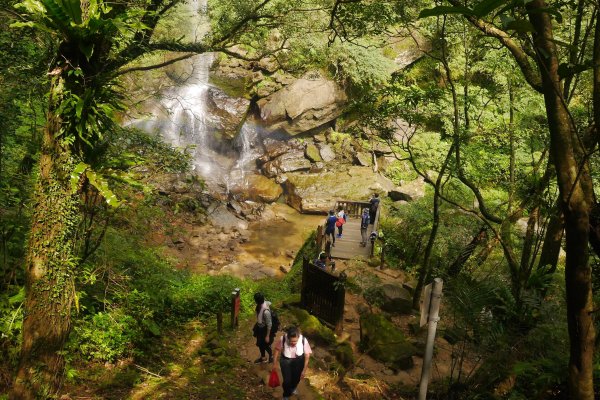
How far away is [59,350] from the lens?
16.3 ft

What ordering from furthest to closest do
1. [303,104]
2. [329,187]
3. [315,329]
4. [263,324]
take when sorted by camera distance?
[303,104] → [329,187] → [315,329] → [263,324]

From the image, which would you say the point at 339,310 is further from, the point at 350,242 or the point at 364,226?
the point at 350,242

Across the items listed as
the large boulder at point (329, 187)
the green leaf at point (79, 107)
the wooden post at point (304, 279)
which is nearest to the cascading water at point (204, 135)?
the large boulder at point (329, 187)

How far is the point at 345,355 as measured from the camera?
7828 mm

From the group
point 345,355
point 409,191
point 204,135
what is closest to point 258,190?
point 204,135

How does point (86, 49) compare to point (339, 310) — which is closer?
point (86, 49)

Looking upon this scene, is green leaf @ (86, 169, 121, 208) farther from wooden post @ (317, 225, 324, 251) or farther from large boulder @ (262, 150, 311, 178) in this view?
large boulder @ (262, 150, 311, 178)

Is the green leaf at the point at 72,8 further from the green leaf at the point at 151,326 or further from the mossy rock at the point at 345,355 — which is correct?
the mossy rock at the point at 345,355

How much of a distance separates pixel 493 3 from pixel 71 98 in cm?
456

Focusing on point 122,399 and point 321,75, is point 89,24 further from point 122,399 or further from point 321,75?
point 321,75

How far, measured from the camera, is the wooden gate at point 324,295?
29.1 ft

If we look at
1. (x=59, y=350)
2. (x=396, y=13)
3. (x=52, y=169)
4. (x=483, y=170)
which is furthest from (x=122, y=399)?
(x=483, y=170)

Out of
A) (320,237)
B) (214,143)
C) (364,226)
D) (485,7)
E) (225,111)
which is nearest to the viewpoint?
(485,7)

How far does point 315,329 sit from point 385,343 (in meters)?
1.68
